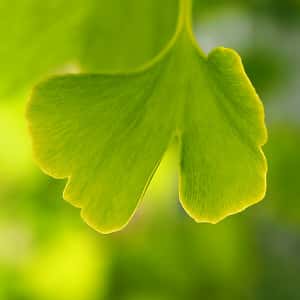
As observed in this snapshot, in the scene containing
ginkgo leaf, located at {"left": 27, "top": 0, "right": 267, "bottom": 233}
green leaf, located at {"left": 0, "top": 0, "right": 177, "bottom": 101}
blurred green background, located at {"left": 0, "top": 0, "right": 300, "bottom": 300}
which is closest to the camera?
ginkgo leaf, located at {"left": 27, "top": 0, "right": 267, "bottom": 233}

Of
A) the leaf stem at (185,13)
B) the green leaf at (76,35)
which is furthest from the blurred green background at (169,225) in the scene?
the leaf stem at (185,13)

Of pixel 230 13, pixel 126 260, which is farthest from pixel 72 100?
pixel 126 260

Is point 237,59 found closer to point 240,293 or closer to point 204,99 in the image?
point 204,99

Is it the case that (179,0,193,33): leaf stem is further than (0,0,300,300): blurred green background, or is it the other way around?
(0,0,300,300): blurred green background

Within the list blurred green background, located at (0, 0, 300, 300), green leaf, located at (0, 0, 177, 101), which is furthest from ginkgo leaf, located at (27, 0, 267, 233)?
blurred green background, located at (0, 0, 300, 300)

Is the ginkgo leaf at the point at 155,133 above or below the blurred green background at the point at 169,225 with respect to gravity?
above

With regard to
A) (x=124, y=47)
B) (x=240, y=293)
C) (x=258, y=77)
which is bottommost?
(x=240, y=293)

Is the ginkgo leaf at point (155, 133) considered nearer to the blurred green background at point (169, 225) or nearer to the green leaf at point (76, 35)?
the green leaf at point (76, 35)

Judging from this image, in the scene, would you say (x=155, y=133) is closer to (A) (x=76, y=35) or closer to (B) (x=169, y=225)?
(A) (x=76, y=35)

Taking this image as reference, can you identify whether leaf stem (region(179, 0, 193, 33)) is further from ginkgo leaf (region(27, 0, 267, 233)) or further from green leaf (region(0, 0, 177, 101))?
green leaf (region(0, 0, 177, 101))
